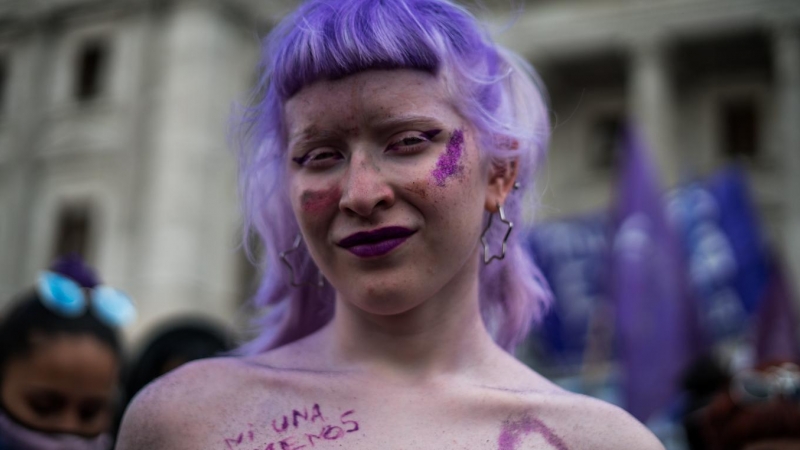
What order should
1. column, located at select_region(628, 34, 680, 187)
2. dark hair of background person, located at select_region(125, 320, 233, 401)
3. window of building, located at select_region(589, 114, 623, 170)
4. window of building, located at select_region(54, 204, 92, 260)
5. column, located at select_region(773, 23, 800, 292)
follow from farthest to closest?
1. window of building, located at select_region(589, 114, 623, 170)
2. window of building, located at select_region(54, 204, 92, 260)
3. column, located at select_region(628, 34, 680, 187)
4. column, located at select_region(773, 23, 800, 292)
5. dark hair of background person, located at select_region(125, 320, 233, 401)

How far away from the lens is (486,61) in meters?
1.79

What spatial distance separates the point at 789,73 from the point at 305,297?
75.5ft

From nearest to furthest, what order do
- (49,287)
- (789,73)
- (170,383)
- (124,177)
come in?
(170,383) → (49,287) → (789,73) → (124,177)

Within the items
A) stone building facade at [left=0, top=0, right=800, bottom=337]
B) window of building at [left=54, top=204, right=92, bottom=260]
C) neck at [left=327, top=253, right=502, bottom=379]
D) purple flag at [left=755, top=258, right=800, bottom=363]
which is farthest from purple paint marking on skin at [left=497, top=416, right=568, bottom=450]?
window of building at [left=54, top=204, right=92, bottom=260]

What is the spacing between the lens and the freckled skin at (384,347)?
1548mm

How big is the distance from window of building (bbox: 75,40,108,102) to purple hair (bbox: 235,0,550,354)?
2539cm

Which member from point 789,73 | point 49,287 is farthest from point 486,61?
point 789,73

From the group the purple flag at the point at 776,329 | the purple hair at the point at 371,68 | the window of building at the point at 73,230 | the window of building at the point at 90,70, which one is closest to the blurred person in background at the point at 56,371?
the purple hair at the point at 371,68

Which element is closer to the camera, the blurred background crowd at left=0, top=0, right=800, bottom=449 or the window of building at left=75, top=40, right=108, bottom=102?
the blurred background crowd at left=0, top=0, right=800, bottom=449

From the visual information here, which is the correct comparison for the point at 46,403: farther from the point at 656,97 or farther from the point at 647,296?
the point at 656,97

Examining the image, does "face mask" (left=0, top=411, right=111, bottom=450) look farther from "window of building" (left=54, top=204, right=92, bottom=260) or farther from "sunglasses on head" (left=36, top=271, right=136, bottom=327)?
"window of building" (left=54, top=204, right=92, bottom=260)

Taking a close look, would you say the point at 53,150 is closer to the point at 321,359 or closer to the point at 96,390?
the point at 96,390

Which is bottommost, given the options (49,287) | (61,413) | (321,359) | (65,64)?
(65,64)

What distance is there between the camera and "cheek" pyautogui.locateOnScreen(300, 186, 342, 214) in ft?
5.26
